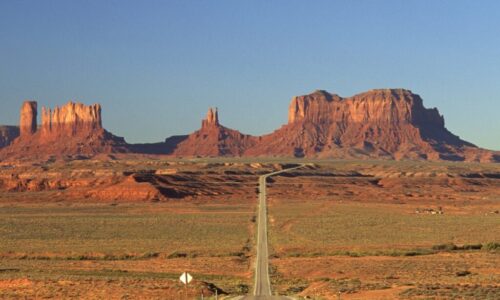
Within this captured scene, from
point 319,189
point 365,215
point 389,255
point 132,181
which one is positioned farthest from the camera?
point 319,189

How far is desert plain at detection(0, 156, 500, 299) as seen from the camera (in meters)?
48.7

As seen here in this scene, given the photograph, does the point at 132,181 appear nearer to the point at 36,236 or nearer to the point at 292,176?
the point at 292,176

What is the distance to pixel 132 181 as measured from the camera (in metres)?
155

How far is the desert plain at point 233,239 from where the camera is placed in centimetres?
4869

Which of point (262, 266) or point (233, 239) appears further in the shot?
point (233, 239)

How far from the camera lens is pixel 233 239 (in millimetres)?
80562

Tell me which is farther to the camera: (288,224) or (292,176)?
(292,176)

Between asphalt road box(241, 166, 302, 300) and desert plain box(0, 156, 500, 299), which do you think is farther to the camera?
desert plain box(0, 156, 500, 299)

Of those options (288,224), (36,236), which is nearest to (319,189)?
(288,224)

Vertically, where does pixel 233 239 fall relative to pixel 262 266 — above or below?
above

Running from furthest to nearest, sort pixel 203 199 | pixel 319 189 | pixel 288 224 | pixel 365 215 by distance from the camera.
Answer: pixel 319 189 → pixel 203 199 → pixel 365 215 → pixel 288 224

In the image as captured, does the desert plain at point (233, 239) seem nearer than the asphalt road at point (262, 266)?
No

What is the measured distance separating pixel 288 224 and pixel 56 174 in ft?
328

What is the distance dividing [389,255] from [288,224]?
28.8 m
